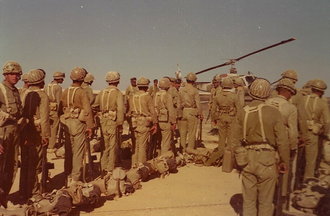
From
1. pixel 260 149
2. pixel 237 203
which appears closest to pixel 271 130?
pixel 260 149

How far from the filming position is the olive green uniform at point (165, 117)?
800cm

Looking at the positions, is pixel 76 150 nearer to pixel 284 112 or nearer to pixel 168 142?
pixel 168 142

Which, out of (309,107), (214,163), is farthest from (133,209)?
(309,107)

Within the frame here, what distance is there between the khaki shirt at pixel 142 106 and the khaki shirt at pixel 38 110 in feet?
8.00

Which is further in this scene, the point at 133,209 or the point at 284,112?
the point at 133,209

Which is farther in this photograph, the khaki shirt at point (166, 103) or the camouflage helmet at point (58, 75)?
the camouflage helmet at point (58, 75)

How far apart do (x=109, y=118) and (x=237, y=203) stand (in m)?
3.63

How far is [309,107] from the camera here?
19.9 feet

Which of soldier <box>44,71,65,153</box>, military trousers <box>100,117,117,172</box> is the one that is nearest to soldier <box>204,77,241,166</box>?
military trousers <box>100,117,117,172</box>

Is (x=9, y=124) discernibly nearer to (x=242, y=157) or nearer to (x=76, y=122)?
(x=76, y=122)

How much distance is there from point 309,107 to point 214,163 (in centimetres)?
326

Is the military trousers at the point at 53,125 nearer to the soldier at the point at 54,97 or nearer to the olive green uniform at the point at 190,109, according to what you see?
the soldier at the point at 54,97

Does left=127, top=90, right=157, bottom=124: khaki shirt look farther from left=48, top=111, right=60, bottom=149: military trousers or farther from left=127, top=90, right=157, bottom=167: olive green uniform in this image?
left=48, top=111, right=60, bottom=149: military trousers

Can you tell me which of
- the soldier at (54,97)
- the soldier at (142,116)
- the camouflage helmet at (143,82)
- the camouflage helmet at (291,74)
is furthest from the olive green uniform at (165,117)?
the soldier at (54,97)
